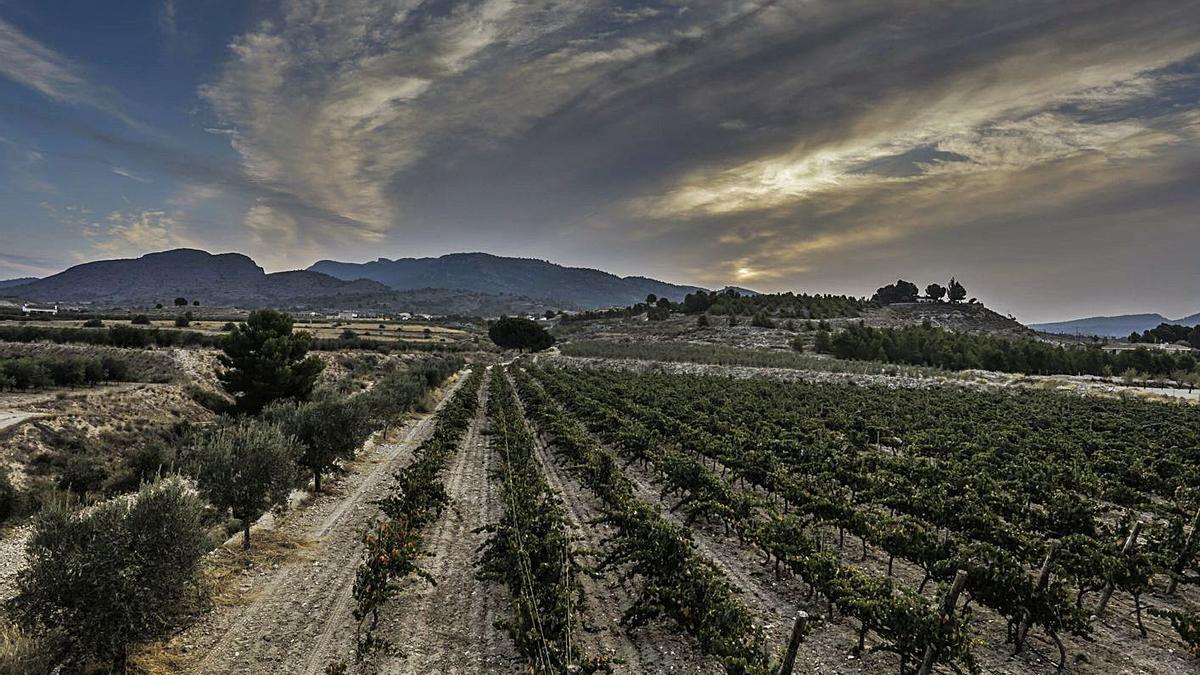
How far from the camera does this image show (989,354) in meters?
70.1

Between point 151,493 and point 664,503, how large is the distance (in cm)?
1314

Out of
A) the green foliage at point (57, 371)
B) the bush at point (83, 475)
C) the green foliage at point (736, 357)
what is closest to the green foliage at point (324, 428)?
the bush at point (83, 475)

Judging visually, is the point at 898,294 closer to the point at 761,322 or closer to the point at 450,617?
the point at 761,322

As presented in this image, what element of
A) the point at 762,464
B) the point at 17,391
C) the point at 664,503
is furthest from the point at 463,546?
the point at 17,391

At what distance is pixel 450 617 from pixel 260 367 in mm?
27810

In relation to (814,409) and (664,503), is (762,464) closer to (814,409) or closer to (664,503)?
(664,503)

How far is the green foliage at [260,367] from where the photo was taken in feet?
105

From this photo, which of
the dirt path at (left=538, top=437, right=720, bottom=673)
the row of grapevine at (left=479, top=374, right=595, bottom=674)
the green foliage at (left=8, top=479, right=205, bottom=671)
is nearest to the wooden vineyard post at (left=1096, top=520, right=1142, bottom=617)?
the dirt path at (left=538, top=437, right=720, bottom=673)

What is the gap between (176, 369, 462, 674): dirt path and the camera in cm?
882

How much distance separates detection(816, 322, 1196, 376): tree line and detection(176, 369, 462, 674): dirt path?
239 feet

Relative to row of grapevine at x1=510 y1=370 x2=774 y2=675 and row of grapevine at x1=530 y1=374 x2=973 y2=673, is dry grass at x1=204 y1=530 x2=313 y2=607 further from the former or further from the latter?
row of grapevine at x1=530 y1=374 x2=973 y2=673

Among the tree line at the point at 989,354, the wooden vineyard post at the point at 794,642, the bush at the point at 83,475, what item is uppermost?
the tree line at the point at 989,354

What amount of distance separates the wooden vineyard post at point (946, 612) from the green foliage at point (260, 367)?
110 feet

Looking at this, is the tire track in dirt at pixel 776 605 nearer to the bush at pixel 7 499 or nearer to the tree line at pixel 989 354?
the bush at pixel 7 499
